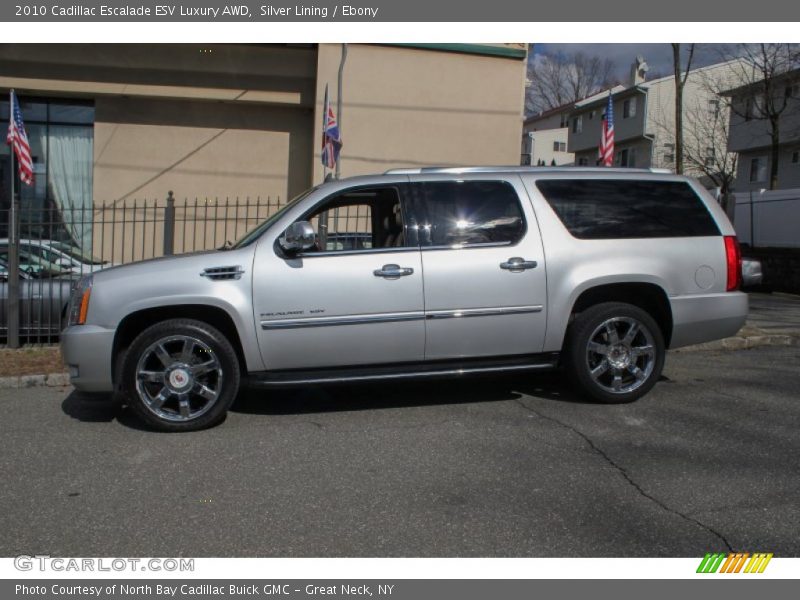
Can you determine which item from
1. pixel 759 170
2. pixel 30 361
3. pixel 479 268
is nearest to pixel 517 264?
pixel 479 268

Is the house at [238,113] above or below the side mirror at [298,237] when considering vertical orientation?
above

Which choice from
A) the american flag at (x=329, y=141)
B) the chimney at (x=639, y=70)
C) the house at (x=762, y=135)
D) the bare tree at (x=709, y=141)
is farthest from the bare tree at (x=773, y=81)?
the american flag at (x=329, y=141)

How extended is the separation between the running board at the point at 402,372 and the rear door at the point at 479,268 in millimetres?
82

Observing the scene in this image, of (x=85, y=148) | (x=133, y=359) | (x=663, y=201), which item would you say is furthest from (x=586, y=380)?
(x=85, y=148)

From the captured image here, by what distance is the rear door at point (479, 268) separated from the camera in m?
5.35

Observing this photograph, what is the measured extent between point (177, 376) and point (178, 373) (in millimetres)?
23

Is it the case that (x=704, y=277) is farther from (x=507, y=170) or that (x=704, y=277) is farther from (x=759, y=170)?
(x=759, y=170)

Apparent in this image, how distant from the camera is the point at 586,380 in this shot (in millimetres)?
5648

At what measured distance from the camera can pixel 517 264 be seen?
5.45 metres

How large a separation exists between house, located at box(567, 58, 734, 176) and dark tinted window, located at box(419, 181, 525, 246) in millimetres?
Result: 33199

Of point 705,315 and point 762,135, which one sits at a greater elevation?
point 762,135

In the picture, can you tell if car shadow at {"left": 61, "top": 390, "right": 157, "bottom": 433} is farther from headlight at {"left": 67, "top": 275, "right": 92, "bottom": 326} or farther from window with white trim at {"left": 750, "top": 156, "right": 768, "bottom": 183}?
window with white trim at {"left": 750, "top": 156, "right": 768, "bottom": 183}

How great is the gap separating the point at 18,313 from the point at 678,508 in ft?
24.6

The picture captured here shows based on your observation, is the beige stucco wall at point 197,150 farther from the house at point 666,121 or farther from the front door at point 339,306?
the house at point 666,121
